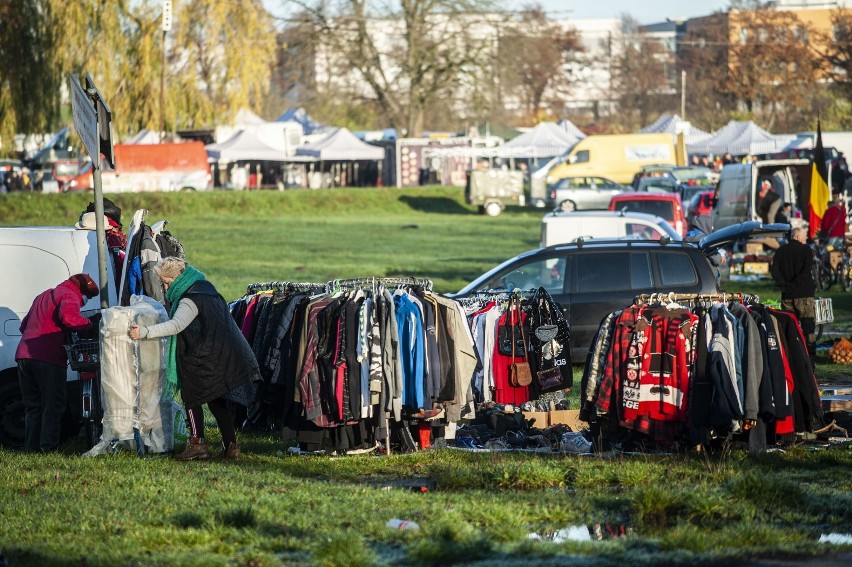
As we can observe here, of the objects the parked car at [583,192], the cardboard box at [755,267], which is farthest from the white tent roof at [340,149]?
the cardboard box at [755,267]

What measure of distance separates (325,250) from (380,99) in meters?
37.8

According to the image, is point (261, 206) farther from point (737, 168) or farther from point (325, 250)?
point (737, 168)

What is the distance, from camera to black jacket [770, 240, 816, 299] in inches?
603

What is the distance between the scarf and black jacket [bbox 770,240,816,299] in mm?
8252

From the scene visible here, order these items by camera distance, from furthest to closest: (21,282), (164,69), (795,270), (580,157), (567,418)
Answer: (580,157), (164,69), (795,270), (567,418), (21,282)

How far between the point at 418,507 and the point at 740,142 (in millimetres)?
53951

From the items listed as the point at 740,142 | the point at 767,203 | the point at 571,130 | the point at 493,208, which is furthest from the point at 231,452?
the point at 571,130

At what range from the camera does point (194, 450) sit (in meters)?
9.74

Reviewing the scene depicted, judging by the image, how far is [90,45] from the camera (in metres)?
45.1

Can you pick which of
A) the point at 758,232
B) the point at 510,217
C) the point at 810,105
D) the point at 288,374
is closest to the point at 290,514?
the point at 288,374

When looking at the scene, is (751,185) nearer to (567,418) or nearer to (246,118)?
(567,418)

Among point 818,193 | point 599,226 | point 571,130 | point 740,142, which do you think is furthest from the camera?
point 571,130

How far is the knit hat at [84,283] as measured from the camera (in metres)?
10.2

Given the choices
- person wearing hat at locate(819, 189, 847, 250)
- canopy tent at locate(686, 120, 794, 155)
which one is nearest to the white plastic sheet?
person wearing hat at locate(819, 189, 847, 250)
